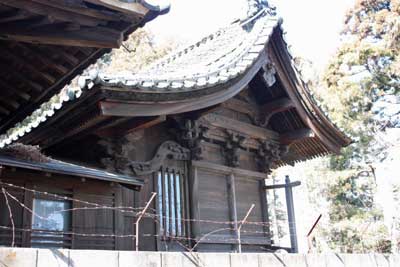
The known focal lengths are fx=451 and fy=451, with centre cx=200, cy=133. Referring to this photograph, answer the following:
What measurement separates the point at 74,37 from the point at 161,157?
4.25 meters

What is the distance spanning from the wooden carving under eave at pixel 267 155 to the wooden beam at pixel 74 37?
21.6 feet

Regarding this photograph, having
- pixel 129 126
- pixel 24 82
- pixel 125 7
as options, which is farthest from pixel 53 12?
pixel 129 126

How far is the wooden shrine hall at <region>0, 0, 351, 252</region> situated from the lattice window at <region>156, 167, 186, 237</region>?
2cm

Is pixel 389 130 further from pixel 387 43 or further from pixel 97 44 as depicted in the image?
pixel 97 44

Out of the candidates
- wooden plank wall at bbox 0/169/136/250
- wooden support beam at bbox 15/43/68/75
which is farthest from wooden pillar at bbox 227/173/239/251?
wooden support beam at bbox 15/43/68/75

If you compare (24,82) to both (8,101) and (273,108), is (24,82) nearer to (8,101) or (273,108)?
(8,101)

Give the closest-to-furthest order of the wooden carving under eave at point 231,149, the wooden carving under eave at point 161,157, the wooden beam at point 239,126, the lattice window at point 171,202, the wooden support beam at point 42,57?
the wooden support beam at point 42,57 < the wooden carving under eave at point 161,157 < the lattice window at point 171,202 < the wooden beam at point 239,126 < the wooden carving under eave at point 231,149

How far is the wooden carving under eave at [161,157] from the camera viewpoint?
784 centimetres

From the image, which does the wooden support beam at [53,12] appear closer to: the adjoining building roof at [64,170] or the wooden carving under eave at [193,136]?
the adjoining building roof at [64,170]

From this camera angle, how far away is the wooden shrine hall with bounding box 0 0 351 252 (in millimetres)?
6746

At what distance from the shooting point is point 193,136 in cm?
868

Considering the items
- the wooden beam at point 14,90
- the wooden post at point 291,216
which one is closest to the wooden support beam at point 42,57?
the wooden beam at point 14,90

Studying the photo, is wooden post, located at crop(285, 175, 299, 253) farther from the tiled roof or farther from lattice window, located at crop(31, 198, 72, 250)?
lattice window, located at crop(31, 198, 72, 250)

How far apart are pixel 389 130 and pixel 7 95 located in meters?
17.9
